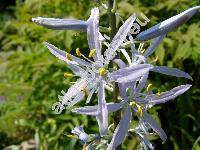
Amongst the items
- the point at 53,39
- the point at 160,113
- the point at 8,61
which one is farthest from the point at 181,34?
the point at 8,61

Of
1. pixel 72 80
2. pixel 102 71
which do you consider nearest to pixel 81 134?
pixel 102 71

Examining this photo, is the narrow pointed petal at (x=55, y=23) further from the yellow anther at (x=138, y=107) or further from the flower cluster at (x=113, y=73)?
the yellow anther at (x=138, y=107)

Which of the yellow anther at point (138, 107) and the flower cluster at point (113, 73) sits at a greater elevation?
the flower cluster at point (113, 73)

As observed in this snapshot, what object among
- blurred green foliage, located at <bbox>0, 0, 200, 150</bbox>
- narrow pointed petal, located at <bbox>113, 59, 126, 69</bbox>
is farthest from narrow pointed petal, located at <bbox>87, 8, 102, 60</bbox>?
blurred green foliage, located at <bbox>0, 0, 200, 150</bbox>

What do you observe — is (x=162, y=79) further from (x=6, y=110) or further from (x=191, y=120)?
(x=6, y=110)

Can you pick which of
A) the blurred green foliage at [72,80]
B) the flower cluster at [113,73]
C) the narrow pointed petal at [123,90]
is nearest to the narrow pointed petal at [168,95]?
the flower cluster at [113,73]

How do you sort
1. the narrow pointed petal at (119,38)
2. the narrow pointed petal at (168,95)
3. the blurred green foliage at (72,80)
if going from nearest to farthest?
the narrow pointed petal at (119,38)
the narrow pointed petal at (168,95)
the blurred green foliage at (72,80)

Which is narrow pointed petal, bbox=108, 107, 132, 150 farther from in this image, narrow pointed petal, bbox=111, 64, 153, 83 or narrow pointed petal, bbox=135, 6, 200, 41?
narrow pointed petal, bbox=135, 6, 200, 41

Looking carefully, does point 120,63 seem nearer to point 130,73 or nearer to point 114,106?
point 130,73
